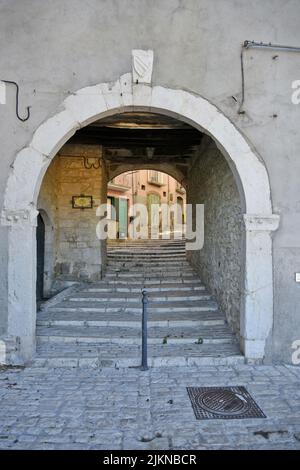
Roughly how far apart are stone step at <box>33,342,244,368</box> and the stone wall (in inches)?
128

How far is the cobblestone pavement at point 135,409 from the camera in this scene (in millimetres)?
2592

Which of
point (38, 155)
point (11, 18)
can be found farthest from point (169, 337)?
point (11, 18)

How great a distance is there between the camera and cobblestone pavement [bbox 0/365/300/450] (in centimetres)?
259

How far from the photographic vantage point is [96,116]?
421 centimetres

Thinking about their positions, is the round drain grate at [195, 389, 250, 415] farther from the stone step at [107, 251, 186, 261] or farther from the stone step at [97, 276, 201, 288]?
the stone step at [107, 251, 186, 261]

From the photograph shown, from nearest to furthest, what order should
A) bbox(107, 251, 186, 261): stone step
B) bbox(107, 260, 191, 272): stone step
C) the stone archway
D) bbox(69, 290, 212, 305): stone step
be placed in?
the stone archway, bbox(69, 290, 212, 305): stone step, bbox(107, 260, 191, 272): stone step, bbox(107, 251, 186, 261): stone step

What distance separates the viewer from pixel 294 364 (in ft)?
13.5

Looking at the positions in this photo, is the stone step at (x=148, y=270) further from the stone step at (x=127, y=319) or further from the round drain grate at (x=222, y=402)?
the round drain grate at (x=222, y=402)

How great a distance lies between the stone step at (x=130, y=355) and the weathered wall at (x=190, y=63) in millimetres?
714

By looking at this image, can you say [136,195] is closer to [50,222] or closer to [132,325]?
[50,222]

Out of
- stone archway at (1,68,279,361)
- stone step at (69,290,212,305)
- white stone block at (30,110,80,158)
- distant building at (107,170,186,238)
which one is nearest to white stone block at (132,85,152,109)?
stone archway at (1,68,279,361)

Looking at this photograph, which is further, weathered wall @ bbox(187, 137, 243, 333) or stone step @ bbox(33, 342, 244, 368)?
weathered wall @ bbox(187, 137, 243, 333)

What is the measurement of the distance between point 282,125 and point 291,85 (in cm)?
55

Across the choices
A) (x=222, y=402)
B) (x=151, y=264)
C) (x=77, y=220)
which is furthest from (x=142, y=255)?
(x=222, y=402)
